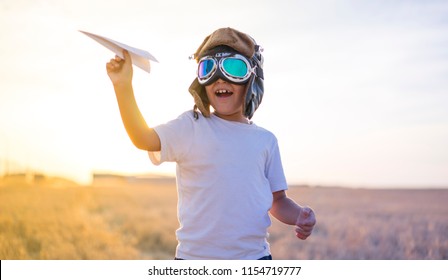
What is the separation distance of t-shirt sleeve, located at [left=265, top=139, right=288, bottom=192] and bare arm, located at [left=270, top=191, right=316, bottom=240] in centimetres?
9

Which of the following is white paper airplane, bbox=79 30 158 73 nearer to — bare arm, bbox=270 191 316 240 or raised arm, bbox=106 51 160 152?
raised arm, bbox=106 51 160 152

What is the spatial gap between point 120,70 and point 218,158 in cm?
58

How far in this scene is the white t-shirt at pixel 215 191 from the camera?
9.84ft

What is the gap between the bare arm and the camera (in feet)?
10.5

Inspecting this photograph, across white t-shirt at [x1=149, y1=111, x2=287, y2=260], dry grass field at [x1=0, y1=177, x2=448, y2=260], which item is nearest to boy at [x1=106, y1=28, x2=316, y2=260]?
white t-shirt at [x1=149, y1=111, x2=287, y2=260]

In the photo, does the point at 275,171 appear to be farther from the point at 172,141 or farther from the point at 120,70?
the point at 120,70

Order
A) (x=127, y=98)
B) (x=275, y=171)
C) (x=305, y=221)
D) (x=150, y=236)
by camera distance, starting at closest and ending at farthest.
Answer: (x=127, y=98), (x=305, y=221), (x=275, y=171), (x=150, y=236)

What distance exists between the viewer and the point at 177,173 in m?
3.13

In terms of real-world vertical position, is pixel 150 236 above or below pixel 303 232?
below

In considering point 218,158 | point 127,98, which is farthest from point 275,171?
point 127,98

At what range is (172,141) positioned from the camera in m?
3.03
